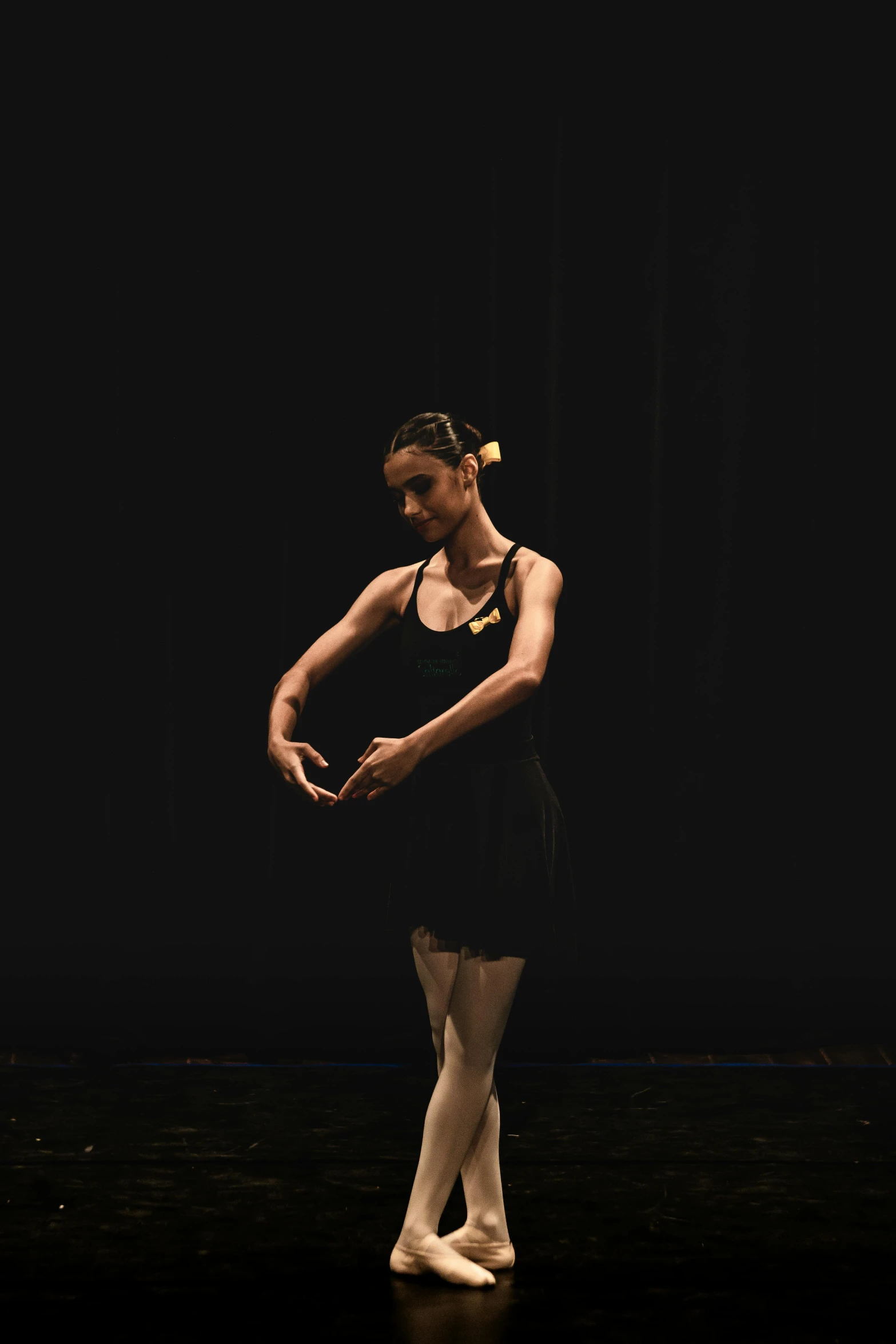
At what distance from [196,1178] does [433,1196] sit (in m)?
0.75

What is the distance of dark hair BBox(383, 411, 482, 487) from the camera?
9.25 ft

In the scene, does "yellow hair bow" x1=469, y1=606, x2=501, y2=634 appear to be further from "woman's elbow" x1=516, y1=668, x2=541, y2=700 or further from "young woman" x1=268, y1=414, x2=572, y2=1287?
"woman's elbow" x1=516, y1=668, x2=541, y2=700

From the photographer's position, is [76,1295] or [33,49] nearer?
[76,1295]

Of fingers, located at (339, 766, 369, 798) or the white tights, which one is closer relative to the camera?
fingers, located at (339, 766, 369, 798)

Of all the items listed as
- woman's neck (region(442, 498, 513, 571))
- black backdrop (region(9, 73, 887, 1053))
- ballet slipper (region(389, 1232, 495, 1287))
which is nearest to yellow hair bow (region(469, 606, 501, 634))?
woman's neck (region(442, 498, 513, 571))

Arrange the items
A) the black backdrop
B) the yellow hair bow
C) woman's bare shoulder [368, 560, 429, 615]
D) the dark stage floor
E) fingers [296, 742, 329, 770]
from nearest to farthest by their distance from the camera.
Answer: the dark stage floor < fingers [296, 742, 329, 770] < the yellow hair bow < woman's bare shoulder [368, 560, 429, 615] < the black backdrop

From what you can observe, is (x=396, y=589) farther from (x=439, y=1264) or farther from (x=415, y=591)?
(x=439, y=1264)

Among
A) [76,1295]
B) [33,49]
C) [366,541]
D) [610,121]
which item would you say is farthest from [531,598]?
[33,49]

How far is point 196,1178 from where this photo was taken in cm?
323

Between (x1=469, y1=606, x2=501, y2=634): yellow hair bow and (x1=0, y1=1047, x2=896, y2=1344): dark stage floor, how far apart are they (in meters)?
1.09

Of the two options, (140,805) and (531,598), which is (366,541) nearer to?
(140,805)

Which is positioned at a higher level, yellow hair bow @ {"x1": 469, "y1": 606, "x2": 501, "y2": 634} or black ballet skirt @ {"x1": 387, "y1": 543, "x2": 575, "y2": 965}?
yellow hair bow @ {"x1": 469, "y1": 606, "x2": 501, "y2": 634}

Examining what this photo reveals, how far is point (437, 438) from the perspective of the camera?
9.26 feet

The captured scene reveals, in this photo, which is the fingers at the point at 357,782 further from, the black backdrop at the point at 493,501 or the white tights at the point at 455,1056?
the black backdrop at the point at 493,501
